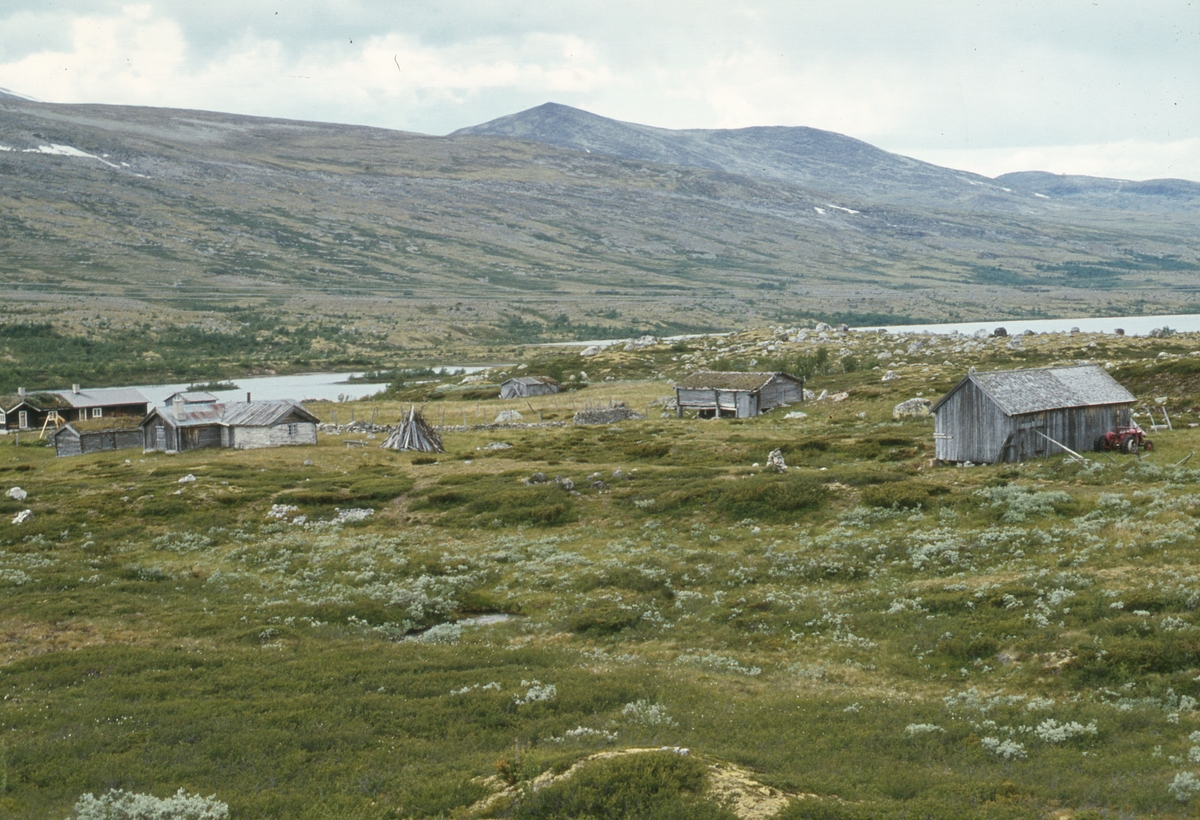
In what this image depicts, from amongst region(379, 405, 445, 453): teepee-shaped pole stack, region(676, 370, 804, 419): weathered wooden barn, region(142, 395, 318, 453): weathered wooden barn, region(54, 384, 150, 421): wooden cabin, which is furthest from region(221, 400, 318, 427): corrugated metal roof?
region(676, 370, 804, 419): weathered wooden barn

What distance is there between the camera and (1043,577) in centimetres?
2591

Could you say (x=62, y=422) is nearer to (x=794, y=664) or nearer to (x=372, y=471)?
(x=372, y=471)

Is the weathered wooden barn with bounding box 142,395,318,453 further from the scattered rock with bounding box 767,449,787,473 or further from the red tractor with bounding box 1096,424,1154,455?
the red tractor with bounding box 1096,424,1154,455

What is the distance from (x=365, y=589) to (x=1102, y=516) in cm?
2556

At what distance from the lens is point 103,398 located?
95250mm

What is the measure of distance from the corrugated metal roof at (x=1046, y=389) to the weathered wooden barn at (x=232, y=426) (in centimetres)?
4853

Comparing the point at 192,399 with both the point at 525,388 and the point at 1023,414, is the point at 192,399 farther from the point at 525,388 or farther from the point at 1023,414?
the point at 1023,414

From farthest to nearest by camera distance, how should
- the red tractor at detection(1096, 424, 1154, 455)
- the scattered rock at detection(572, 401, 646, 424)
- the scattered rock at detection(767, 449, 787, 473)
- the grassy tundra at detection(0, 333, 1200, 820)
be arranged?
the scattered rock at detection(572, 401, 646, 424) < the scattered rock at detection(767, 449, 787, 473) < the red tractor at detection(1096, 424, 1154, 455) < the grassy tundra at detection(0, 333, 1200, 820)

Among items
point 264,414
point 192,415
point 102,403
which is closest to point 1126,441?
point 264,414

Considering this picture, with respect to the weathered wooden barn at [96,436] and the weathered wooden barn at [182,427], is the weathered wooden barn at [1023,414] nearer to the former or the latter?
the weathered wooden barn at [182,427]

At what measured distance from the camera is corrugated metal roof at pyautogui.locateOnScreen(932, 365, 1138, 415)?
45250 mm

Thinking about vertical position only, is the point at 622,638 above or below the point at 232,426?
below

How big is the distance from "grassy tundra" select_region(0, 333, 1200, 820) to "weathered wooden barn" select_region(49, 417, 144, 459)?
22856mm

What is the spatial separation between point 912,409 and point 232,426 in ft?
170
